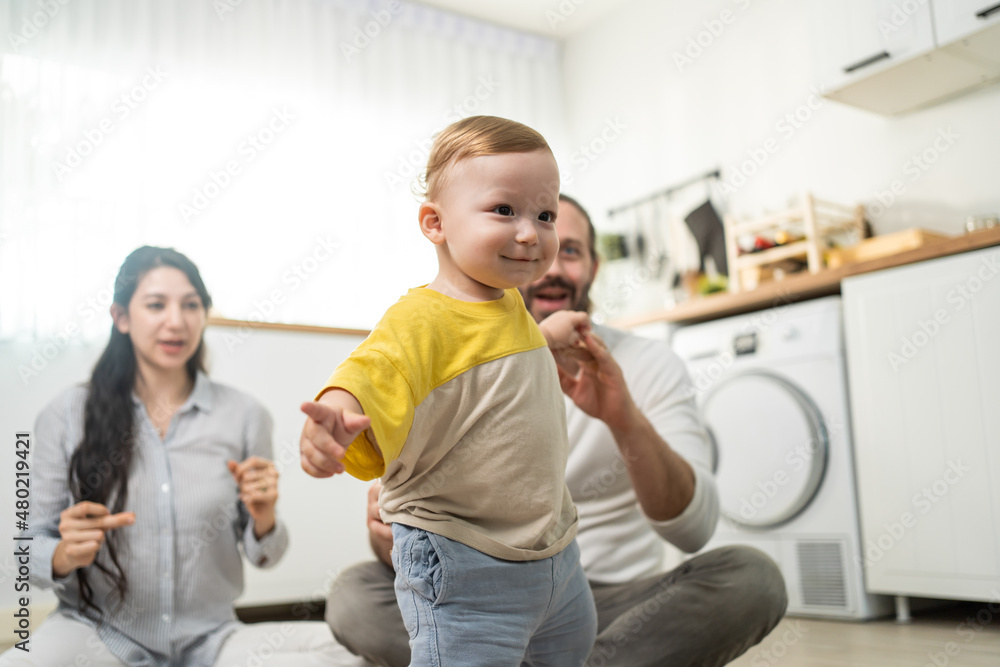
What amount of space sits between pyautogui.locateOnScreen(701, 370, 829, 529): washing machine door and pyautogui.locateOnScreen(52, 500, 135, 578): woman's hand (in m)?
1.71

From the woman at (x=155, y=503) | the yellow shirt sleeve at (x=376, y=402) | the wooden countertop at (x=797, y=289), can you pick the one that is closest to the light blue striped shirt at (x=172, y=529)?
the woman at (x=155, y=503)

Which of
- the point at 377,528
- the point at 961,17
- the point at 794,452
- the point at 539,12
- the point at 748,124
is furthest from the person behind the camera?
the point at 539,12

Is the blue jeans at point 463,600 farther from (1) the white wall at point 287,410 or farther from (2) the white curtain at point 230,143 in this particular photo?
(2) the white curtain at point 230,143

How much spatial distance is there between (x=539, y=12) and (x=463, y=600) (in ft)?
11.6

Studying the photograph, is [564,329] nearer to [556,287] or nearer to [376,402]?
[376,402]

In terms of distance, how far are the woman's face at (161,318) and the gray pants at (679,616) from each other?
564 millimetres

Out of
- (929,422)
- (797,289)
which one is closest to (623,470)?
(929,422)

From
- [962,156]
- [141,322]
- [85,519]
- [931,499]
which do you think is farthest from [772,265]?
[85,519]

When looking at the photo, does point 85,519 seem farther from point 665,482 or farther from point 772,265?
point 772,265

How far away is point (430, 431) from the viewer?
0.69 metres

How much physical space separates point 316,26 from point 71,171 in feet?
4.09

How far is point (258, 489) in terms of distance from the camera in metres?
1.35

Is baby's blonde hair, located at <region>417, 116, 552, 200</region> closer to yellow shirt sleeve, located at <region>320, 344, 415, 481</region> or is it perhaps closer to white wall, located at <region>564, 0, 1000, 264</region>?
yellow shirt sleeve, located at <region>320, 344, 415, 481</region>

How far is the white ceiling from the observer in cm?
362
